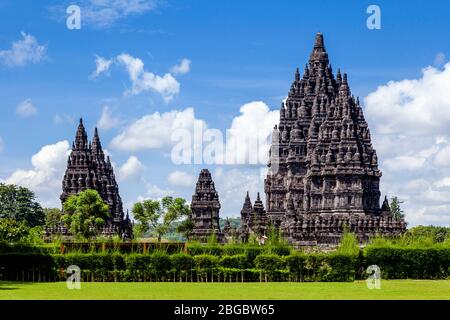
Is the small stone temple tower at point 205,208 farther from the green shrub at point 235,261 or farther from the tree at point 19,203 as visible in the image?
the green shrub at point 235,261

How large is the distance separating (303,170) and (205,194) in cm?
1843

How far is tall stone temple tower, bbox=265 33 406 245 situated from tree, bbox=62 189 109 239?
22.3 metres

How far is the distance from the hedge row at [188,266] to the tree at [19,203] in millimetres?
95115

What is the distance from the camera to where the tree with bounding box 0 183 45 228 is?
146m

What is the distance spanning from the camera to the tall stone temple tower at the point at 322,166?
9212 centimetres

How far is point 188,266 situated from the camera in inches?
2046

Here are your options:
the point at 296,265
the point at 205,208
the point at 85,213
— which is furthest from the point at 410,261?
the point at 205,208

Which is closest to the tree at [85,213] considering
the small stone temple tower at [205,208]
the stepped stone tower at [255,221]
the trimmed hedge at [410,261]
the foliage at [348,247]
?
the small stone temple tower at [205,208]

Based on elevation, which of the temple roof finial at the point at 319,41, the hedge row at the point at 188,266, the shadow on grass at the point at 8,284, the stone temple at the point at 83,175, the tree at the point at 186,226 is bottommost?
the shadow on grass at the point at 8,284

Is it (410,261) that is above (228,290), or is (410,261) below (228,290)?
above

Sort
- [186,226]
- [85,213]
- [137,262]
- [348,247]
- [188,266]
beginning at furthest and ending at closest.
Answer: [186,226]
[85,213]
[348,247]
[188,266]
[137,262]

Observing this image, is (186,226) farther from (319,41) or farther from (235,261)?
(235,261)

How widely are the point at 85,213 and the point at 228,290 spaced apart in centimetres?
7110
